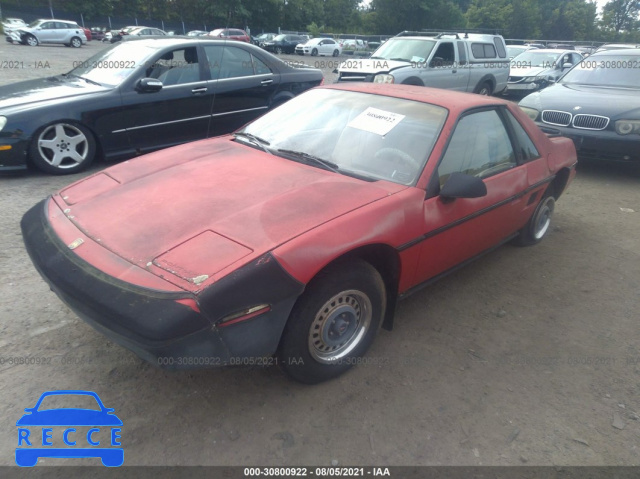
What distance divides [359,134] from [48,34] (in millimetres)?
33151

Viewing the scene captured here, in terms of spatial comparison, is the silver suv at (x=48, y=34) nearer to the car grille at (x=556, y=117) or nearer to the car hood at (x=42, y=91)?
the car hood at (x=42, y=91)

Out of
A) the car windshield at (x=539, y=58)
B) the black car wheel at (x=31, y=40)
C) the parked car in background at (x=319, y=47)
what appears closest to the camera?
the car windshield at (x=539, y=58)

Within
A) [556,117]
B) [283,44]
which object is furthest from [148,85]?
[283,44]

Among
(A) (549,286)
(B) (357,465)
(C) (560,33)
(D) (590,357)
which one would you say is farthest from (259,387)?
(C) (560,33)

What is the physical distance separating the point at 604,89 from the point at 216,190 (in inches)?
273

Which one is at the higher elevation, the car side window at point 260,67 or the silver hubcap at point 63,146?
the car side window at point 260,67

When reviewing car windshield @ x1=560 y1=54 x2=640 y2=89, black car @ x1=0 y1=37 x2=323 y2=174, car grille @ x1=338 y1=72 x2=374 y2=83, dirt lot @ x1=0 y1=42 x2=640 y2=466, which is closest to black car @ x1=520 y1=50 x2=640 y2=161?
car windshield @ x1=560 y1=54 x2=640 y2=89

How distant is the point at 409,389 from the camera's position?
251cm

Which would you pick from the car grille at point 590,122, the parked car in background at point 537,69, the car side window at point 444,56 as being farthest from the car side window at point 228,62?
the parked car in background at point 537,69

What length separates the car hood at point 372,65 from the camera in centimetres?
985

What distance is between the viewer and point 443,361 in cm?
276

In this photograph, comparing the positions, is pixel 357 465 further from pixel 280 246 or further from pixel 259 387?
pixel 280 246

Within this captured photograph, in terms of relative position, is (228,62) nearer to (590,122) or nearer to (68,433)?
(590,122)

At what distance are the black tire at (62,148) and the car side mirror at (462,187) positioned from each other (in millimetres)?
4455
